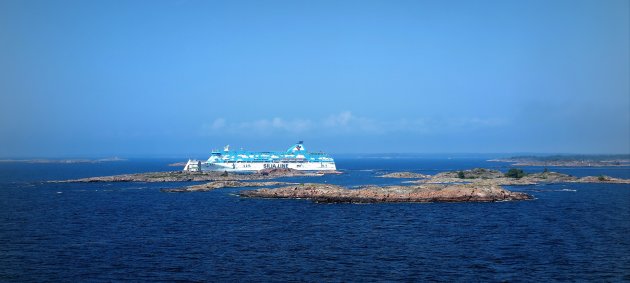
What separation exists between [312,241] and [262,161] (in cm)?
11348

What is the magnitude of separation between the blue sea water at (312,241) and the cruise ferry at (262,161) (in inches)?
2993

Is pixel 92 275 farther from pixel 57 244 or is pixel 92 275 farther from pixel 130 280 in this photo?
pixel 57 244

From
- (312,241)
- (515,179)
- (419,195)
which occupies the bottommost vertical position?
(312,241)

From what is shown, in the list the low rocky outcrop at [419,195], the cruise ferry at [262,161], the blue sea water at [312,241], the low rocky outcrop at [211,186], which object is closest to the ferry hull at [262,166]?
the cruise ferry at [262,161]

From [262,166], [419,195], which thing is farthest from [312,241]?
[262,166]

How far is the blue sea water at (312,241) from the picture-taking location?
→ 1233 inches

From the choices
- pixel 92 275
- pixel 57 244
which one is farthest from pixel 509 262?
pixel 57 244

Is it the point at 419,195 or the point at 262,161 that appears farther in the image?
the point at 262,161

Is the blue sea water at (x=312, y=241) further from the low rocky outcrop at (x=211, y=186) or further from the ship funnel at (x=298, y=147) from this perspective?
the ship funnel at (x=298, y=147)

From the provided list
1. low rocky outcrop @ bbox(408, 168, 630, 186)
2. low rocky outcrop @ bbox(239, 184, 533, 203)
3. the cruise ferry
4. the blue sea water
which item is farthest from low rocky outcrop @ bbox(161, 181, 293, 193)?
the cruise ferry

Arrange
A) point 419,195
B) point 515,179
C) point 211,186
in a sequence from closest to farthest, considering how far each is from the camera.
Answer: point 419,195 < point 211,186 < point 515,179

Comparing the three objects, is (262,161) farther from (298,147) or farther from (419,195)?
(419,195)

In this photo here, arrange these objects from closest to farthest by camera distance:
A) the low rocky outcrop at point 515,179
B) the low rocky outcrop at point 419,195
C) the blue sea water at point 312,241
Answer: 1. the blue sea water at point 312,241
2. the low rocky outcrop at point 419,195
3. the low rocky outcrop at point 515,179

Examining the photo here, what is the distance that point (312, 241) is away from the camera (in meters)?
41.6
